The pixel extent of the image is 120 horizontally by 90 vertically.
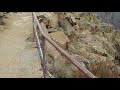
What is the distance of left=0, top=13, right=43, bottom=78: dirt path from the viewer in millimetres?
5758

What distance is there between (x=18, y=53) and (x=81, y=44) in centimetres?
370

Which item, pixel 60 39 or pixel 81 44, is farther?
pixel 81 44

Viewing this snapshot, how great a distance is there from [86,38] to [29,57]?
5115 mm

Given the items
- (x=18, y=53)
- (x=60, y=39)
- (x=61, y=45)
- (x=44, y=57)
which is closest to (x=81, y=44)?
(x=60, y=39)

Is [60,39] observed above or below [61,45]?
above

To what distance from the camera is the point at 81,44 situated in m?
10.2

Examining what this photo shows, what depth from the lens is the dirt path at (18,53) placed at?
18.9 ft

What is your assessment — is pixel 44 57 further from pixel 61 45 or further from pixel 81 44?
pixel 81 44

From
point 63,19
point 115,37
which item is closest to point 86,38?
point 63,19

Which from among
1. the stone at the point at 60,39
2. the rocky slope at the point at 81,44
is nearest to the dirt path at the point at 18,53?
the rocky slope at the point at 81,44

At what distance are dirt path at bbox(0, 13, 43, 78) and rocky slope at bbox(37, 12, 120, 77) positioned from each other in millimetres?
361

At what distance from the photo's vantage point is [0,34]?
8469 mm

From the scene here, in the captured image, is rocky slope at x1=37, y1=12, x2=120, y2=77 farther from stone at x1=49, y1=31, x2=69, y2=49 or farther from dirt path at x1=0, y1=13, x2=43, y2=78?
dirt path at x1=0, y1=13, x2=43, y2=78
